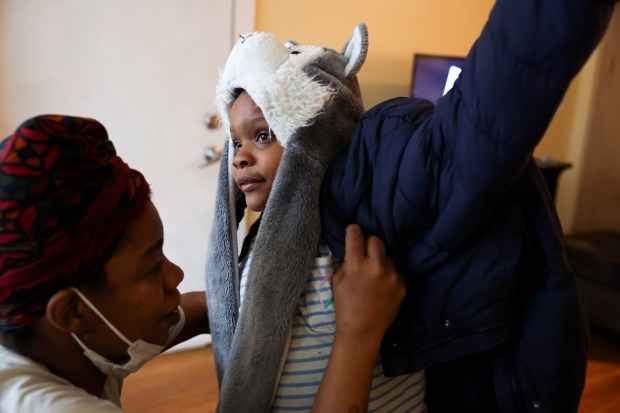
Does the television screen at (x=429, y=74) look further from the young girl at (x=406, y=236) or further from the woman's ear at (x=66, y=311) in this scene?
the woman's ear at (x=66, y=311)

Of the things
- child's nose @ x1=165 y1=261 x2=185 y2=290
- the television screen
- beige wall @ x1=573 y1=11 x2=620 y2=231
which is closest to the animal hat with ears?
child's nose @ x1=165 y1=261 x2=185 y2=290

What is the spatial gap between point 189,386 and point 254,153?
177cm

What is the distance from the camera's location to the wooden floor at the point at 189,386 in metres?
2.26

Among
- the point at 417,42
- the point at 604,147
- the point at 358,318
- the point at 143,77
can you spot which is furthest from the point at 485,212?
the point at 604,147

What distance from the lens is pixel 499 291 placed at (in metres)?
0.73

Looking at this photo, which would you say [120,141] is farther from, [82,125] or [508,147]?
[508,147]

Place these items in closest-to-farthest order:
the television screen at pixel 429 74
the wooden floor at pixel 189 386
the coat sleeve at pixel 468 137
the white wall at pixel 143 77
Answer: the coat sleeve at pixel 468 137 → the white wall at pixel 143 77 → the wooden floor at pixel 189 386 → the television screen at pixel 429 74

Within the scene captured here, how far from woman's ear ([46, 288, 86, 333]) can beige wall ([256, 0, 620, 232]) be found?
2.02 metres

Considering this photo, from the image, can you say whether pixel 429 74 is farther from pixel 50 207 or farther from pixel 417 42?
pixel 50 207

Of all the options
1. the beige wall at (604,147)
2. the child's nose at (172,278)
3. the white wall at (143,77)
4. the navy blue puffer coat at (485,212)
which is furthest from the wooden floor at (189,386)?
the navy blue puffer coat at (485,212)

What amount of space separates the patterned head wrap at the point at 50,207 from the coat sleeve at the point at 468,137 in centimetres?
32

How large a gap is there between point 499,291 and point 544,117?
10.0 inches

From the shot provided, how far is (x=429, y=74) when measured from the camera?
10.2 ft

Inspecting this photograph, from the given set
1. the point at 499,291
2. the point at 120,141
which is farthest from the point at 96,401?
the point at 120,141
